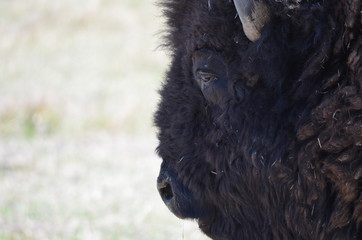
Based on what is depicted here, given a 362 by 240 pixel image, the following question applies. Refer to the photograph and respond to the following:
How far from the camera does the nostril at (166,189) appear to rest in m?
4.10

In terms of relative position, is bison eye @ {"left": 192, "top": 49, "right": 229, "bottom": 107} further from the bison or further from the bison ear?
the bison ear

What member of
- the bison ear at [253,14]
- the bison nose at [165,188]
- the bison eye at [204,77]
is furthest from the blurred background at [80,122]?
the bison ear at [253,14]

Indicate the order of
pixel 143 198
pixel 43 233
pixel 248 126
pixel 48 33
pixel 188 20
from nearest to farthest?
pixel 248 126, pixel 188 20, pixel 43 233, pixel 143 198, pixel 48 33

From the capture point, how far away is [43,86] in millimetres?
15641

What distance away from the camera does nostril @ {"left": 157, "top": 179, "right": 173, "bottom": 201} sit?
410cm

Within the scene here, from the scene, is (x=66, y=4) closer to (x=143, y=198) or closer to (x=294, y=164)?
(x=143, y=198)

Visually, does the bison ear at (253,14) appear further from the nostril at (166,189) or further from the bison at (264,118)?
the nostril at (166,189)

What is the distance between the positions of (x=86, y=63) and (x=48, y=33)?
7.68 ft

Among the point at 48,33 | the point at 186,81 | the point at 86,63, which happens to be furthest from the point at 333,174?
the point at 48,33

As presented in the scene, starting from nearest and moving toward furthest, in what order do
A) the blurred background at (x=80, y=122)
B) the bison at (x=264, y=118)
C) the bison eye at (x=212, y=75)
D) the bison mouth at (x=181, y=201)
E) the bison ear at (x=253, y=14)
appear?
the bison at (x=264, y=118) → the bison ear at (x=253, y=14) → the bison eye at (x=212, y=75) → the bison mouth at (x=181, y=201) → the blurred background at (x=80, y=122)

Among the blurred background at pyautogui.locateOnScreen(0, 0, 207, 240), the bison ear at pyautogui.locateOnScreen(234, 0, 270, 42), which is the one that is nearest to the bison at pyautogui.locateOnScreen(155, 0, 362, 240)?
the bison ear at pyautogui.locateOnScreen(234, 0, 270, 42)

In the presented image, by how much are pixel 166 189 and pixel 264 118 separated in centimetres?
77

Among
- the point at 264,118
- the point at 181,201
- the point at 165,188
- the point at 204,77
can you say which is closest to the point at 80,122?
the point at 165,188

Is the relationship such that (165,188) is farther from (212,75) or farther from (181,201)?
(212,75)
